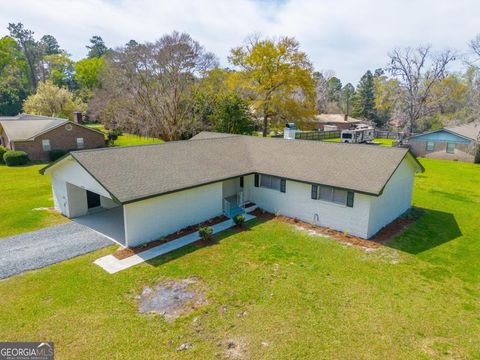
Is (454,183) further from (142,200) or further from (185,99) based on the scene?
(185,99)

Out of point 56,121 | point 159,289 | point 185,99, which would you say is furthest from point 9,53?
point 159,289

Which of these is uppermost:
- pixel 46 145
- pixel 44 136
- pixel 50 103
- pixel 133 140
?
pixel 50 103

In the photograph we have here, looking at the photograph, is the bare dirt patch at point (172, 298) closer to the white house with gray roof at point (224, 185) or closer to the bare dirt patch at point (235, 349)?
the bare dirt patch at point (235, 349)

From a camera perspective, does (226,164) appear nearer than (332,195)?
No

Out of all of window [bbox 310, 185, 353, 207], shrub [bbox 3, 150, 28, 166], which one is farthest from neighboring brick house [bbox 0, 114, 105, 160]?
window [bbox 310, 185, 353, 207]

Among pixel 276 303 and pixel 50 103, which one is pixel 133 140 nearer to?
pixel 50 103

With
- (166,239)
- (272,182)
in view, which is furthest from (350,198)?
(166,239)

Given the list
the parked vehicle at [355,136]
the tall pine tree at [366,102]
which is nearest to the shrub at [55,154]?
the parked vehicle at [355,136]
